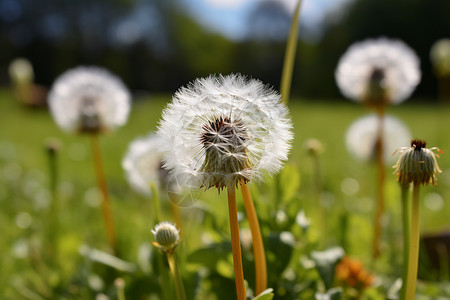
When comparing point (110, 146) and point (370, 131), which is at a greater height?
point (370, 131)

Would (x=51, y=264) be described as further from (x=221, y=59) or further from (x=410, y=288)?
(x=221, y=59)

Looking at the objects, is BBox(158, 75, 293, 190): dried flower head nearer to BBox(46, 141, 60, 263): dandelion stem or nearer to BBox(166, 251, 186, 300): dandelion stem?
BBox(166, 251, 186, 300): dandelion stem

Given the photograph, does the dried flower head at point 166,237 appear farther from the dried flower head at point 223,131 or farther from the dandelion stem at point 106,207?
the dandelion stem at point 106,207

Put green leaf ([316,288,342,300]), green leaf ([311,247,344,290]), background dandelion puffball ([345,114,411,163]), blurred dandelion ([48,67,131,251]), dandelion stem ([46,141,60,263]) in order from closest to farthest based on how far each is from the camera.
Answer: green leaf ([316,288,342,300]), green leaf ([311,247,344,290]), dandelion stem ([46,141,60,263]), blurred dandelion ([48,67,131,251]), background dandelion puffball ([345,114,411,163])

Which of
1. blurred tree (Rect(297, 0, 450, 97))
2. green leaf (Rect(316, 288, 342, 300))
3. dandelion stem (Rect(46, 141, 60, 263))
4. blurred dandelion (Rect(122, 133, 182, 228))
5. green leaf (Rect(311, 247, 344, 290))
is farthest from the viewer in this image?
blurred tree (Rect(297, 0, 450, 97))

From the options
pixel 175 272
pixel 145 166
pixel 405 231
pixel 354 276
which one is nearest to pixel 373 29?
pixel 145 166

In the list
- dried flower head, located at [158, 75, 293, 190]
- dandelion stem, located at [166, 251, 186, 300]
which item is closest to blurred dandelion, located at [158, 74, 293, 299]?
dried flower head, located at [158, 75, 293, 190]

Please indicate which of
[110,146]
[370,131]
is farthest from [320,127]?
[370,131]
